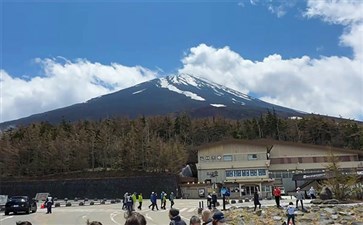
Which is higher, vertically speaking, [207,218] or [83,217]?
[207,218]

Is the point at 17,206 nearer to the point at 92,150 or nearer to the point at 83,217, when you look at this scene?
the point at 83,217

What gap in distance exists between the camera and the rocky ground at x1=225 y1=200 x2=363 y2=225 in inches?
898

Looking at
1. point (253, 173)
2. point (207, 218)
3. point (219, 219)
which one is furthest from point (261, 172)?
point (219, 219)

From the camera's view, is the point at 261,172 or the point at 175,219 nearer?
the point at 175,219

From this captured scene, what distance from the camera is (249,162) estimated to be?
6444 cm

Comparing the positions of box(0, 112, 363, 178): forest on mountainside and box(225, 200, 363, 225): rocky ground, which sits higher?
box(0, 112, 363, 178): forest on mountainside

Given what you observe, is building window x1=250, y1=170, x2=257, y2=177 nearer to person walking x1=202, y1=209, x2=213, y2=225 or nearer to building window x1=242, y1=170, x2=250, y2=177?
building window x1=242, y1=170, x2=250, y2=177

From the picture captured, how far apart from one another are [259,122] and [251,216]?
72944 millimetres

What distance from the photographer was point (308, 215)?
24.8 m

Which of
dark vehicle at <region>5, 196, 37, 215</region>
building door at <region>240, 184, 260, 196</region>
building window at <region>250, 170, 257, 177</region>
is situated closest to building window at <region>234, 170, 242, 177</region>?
building window at <region>250, 170, 257, 177</region>

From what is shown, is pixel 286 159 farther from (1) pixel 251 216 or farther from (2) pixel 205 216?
(2) pixel 205 216

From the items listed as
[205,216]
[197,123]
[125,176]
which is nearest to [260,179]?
[125,176]

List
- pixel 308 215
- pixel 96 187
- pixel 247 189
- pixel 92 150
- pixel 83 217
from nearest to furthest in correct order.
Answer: pixel 308 215 → pixel 83 217 → pixel 247 189 → pixel 96 187 → pixel 92 150

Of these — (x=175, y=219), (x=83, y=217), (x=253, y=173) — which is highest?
(x=253, y=173)
